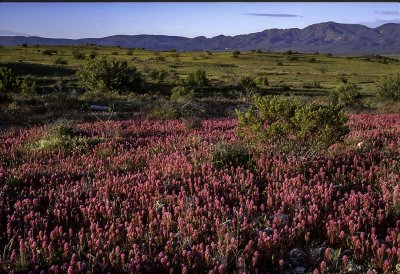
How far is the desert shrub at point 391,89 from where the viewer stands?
34625mm

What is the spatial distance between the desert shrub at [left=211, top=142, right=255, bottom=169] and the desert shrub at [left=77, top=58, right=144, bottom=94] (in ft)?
71.8

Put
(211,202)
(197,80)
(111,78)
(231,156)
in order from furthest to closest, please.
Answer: (197,80)
(111,78)
(231,156)
(211,202)

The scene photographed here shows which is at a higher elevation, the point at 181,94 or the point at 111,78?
the point at 111,78

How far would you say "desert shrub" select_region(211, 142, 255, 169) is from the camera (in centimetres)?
679

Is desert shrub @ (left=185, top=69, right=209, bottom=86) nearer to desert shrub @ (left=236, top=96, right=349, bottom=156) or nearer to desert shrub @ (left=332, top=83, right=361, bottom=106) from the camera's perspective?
desert shrub @ (left=332, top=83, right=361, bottom=106)

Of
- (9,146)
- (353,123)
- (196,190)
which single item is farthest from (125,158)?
(353,123)

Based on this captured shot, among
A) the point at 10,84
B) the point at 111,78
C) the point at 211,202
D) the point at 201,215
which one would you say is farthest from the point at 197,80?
the point at 201,215

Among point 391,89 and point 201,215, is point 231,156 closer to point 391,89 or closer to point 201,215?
point 201,215

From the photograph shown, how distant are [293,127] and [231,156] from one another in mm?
1798

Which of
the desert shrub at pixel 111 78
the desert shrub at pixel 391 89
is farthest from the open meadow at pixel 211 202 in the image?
the desert shrub at pixel 391 89

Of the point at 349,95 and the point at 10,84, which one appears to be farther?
the point at 349,95

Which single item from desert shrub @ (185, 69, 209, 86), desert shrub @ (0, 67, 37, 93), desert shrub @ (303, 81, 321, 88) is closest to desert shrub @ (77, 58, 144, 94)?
desert shrub @ (0, 67, 37, 93)

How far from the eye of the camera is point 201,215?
4.82 meters

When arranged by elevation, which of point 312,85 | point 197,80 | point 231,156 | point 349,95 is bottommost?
point 312,85
